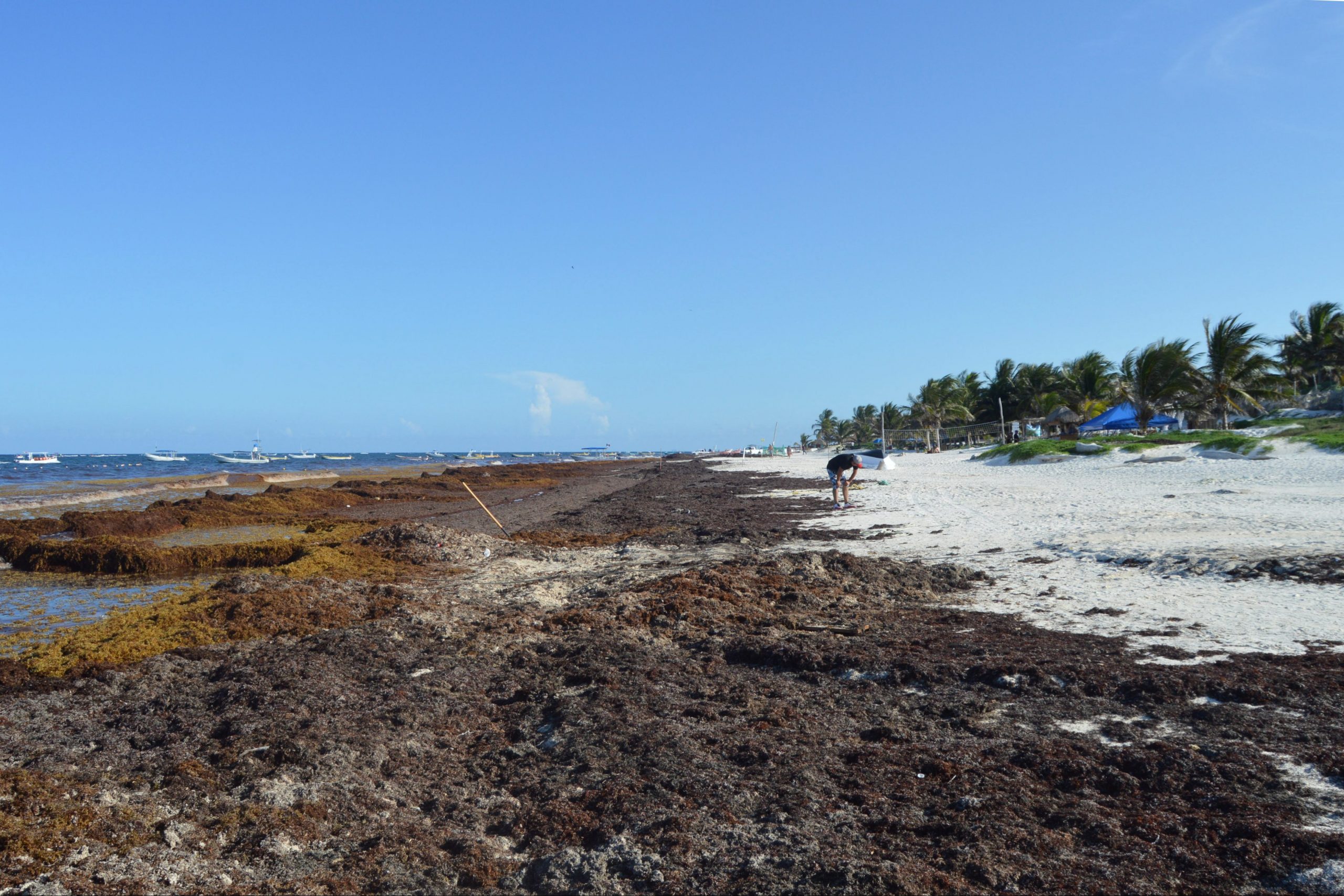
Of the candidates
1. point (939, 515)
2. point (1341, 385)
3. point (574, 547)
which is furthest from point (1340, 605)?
point (1341, 385)

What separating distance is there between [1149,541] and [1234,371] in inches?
1309

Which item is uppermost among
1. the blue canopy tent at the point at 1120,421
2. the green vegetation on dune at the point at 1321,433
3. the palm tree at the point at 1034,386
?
the palm tree at the point at 1034,386

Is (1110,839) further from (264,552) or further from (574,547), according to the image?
(264,552)

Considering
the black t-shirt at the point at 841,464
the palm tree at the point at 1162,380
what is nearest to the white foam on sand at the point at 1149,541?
the black t-shirt at the point at 841,464

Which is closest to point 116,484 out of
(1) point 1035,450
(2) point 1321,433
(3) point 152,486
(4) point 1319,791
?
(3) point 152,486

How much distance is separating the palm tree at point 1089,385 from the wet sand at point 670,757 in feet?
164

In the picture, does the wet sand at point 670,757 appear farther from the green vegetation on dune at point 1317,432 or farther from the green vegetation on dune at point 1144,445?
the green vegetation on dune at point 1144,445

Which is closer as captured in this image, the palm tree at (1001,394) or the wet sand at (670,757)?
the wet sand at (670,757)

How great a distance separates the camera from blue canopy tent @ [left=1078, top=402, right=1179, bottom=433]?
46938 millimetres

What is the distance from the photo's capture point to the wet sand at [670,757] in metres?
3.56

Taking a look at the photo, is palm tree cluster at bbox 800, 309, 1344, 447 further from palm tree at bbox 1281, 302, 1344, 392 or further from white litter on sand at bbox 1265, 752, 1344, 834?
white litter on sand at bbox 1265, 752, 1344, 834

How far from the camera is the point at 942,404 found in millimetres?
73500

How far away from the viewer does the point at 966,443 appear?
6844 centimetres

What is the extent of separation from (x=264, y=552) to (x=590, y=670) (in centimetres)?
1117
